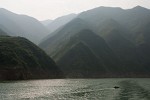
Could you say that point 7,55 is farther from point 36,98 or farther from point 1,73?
point 36,98

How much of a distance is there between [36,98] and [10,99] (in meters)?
6.83

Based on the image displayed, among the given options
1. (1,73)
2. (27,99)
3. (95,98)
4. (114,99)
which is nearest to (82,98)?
(95,98)

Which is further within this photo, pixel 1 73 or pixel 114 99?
pixel 1 73

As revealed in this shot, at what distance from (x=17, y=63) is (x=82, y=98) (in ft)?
402

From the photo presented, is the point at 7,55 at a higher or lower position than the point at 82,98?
higher

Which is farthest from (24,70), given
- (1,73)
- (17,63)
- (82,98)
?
(82,98)

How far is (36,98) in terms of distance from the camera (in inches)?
3059

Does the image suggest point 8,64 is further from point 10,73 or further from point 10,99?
point 10,99

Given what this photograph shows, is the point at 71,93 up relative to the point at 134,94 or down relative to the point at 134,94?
up

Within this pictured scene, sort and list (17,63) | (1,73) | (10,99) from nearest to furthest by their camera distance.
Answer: (10,99)
(1,73)
(17,63)

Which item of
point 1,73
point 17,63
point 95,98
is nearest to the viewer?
point 95,98

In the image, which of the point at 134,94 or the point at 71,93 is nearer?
the point at 134,94

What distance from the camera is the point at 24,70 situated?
199 metres

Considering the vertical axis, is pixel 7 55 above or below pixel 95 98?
above
